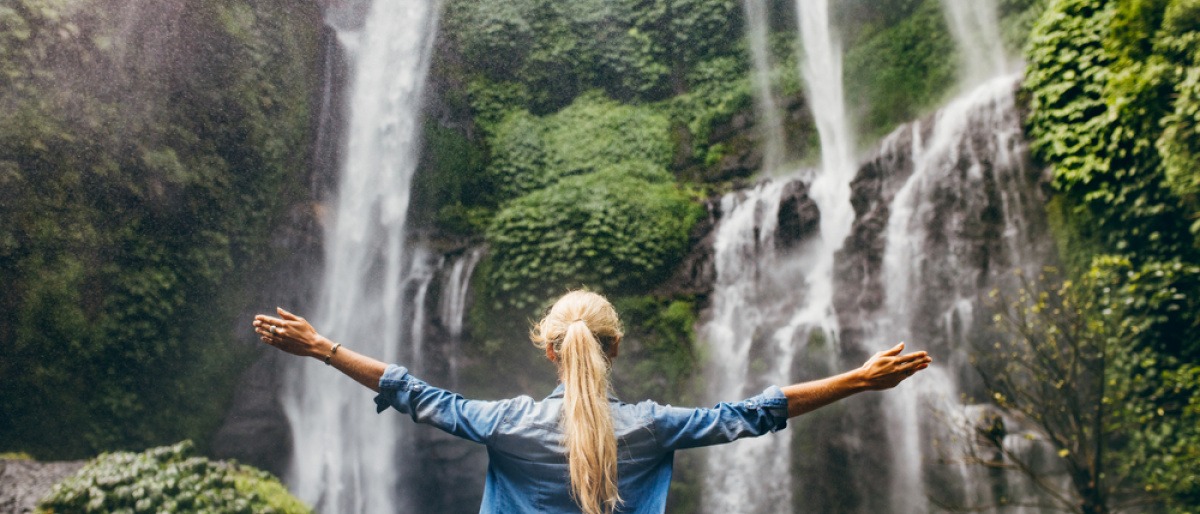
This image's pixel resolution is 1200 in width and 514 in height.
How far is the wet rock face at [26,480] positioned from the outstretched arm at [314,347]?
368 cm

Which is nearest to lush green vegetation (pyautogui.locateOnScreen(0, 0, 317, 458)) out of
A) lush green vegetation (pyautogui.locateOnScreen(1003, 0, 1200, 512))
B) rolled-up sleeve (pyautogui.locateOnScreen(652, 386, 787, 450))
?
rolled-up sleeve (pyautogui.locateOnScreen(652, 386, 787, 450))

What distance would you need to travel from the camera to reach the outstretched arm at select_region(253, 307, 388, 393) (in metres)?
1.77

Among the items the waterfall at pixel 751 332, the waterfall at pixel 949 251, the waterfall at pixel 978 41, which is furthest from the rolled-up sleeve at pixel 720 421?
the waterfall at pixel 978 41

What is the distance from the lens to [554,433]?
174 cm

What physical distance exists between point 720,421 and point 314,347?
37.8 inches

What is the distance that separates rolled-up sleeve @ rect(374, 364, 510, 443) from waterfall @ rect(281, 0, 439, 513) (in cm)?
A: 496

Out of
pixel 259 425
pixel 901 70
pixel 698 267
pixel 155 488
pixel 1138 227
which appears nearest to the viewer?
pixel 155 488

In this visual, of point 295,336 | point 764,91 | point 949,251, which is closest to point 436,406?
point 295,336

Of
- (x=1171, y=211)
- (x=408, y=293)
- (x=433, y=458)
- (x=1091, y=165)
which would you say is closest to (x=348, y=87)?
(x=408, y=293)

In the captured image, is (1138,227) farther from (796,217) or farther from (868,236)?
(796,217)

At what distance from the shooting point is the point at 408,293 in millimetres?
6898

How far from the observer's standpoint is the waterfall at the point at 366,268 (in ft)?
20.9

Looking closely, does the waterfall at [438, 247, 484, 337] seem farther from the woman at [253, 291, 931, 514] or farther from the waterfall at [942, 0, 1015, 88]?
the woman at [253, 291, 931, 514]

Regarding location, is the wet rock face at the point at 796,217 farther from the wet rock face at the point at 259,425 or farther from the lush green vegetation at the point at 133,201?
the wet rock face at the point at 259,425
